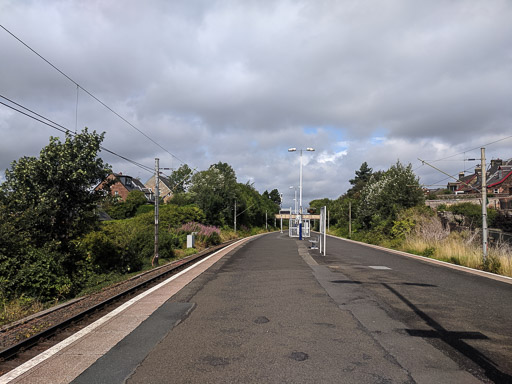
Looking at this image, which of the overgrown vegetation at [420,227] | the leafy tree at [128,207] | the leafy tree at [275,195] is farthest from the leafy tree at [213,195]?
the leafy tree at [275,195]

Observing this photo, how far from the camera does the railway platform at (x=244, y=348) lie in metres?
4.26

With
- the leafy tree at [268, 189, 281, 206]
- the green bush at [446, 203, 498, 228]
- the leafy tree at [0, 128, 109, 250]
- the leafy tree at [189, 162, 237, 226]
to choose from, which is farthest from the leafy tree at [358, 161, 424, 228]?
the leafy tree at [268, 189, 281, 206]

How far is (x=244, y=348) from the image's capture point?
5195 mm

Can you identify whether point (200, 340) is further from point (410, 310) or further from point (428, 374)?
point (410, 310)

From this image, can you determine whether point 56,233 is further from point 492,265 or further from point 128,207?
point 128,207

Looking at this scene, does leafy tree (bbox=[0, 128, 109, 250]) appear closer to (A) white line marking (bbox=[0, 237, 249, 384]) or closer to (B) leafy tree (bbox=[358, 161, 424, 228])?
(A) white line marking (bbox=[0, 237, 249, 384])

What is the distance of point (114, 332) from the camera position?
6.10 m

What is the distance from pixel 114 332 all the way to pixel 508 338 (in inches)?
235

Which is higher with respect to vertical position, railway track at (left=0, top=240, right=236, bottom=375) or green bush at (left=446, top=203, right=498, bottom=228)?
green bush at (left=446, top=203, right=498, bottom=228)

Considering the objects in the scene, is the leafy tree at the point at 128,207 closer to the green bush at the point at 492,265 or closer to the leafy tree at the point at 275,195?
the green bush at the point at 492,265

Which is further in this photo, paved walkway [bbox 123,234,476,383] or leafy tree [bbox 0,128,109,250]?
leafy tree [bbox 0,128,109,250]

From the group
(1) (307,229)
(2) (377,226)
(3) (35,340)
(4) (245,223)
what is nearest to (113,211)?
(4) (245,223)

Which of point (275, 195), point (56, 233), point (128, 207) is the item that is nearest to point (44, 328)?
point (56, 233)

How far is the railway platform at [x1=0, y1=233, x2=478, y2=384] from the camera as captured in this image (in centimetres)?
426
